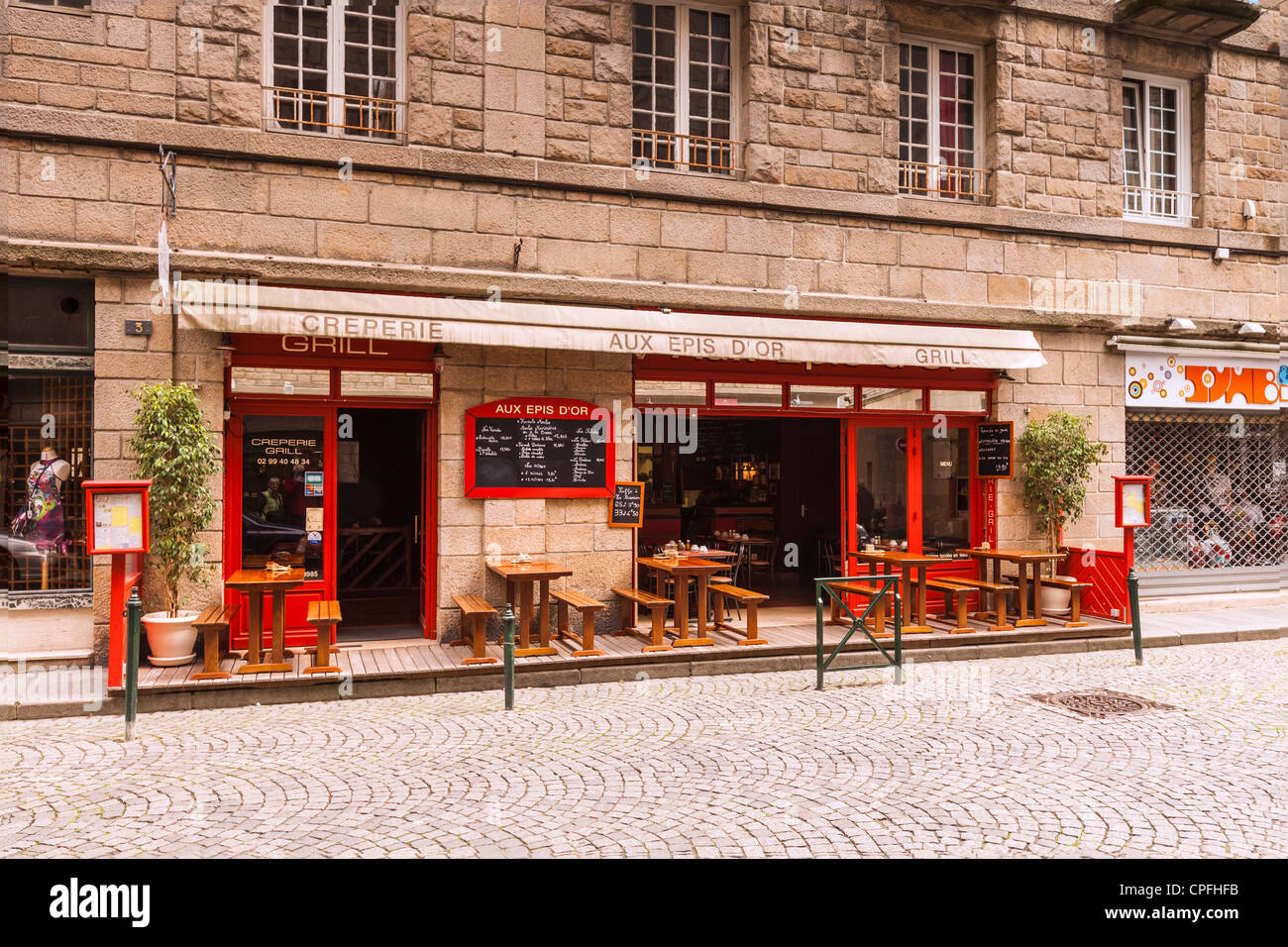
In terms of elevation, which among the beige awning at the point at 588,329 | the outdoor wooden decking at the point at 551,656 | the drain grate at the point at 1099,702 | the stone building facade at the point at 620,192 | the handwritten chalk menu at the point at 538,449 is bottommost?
the drain grate at the point at 1099,702

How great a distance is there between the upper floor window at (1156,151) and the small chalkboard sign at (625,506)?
8.19 metres

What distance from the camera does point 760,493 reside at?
51.5ft

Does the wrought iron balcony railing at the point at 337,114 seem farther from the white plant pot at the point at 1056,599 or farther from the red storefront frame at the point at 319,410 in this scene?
the white plant pot at the point at 1056,599

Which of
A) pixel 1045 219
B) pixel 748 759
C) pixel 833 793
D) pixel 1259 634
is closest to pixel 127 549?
pixel 748 759

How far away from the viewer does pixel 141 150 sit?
28.4 feet

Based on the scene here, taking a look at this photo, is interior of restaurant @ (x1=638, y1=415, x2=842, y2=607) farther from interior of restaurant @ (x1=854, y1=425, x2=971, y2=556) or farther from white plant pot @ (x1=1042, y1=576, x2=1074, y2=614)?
white plant pot @ (x1=1042, y1=576, x2=1074, y2=614)

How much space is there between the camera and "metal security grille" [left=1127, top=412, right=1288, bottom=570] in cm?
1279

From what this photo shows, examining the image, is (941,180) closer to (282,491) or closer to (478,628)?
(478,628)

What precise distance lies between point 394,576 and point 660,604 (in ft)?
18.8

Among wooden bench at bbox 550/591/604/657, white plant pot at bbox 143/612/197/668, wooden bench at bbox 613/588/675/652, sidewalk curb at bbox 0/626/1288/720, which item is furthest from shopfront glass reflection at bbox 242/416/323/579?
wooden bench at bbox 613/588/675/652

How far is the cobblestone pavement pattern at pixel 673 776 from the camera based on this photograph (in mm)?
4758

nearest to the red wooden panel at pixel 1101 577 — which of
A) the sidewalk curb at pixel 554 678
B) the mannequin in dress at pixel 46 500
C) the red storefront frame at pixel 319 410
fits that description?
the sidewalk curb at pixel 554 678

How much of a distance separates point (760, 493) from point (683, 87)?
23.4 feet

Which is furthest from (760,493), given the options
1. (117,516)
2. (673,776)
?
(117,516)
